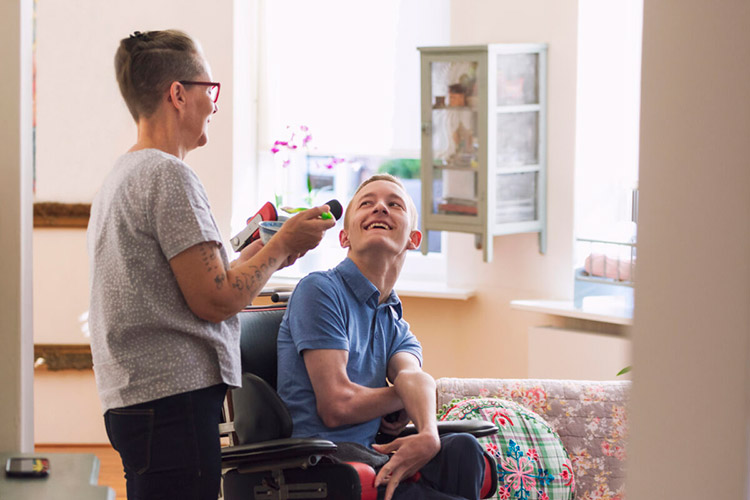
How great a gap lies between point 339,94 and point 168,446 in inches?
130

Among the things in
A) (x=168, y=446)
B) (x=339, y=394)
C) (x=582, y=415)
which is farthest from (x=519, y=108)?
(x=168, y=446)

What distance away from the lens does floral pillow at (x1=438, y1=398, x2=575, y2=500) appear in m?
2.62

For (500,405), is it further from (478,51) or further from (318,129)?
(318,129)

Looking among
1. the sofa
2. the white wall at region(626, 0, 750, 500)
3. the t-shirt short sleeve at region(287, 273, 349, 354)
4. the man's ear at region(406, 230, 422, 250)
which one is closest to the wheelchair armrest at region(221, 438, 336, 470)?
the t-shirt short sleeve at region(287, 273, 349, 354)

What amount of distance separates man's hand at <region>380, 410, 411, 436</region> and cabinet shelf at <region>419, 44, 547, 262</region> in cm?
177

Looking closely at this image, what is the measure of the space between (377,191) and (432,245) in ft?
7.86

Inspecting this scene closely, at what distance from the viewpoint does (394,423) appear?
2299 millimetres

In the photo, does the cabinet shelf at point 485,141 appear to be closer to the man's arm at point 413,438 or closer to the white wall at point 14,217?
the man's arm at point 413,438

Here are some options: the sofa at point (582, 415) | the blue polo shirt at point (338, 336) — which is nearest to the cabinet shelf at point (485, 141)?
the sofa at point (582, 415)

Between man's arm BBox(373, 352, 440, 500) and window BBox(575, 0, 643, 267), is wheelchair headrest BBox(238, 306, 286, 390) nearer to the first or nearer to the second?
man's arm BBox(373, 352, 440, 500)

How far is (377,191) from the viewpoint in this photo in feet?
7.71

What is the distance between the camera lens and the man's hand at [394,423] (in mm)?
2293

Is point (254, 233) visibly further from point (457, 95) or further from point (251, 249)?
point (457, 95)

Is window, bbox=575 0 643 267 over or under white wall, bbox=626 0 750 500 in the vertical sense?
over
